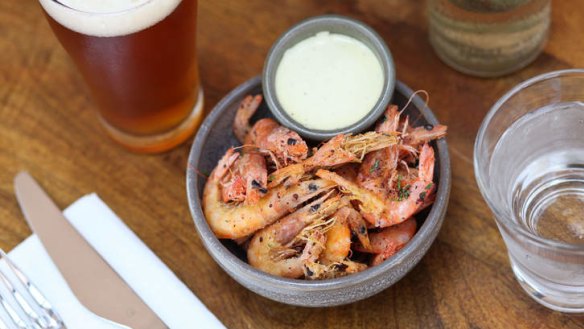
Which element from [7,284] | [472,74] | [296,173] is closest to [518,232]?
[296,173]

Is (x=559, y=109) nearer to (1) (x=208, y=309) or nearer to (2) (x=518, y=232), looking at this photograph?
(2) (x=518, y=232)

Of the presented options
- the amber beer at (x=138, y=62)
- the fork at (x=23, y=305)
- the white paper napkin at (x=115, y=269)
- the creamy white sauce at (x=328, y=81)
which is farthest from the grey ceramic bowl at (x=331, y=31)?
the fork at (x=23, y=305)

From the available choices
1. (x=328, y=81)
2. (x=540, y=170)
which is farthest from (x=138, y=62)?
(x=540, y=170)

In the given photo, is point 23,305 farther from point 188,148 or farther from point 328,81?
point 328,81

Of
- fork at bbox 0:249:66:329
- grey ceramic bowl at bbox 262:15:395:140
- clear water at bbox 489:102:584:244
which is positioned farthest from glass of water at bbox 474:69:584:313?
fork at bbox 0:249:66:329

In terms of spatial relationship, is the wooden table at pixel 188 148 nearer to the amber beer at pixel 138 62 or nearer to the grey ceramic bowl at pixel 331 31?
the amber beer at pixel 138 62

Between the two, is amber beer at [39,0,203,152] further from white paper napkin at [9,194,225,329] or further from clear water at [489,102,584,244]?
clear water at [489,102,584,244]
